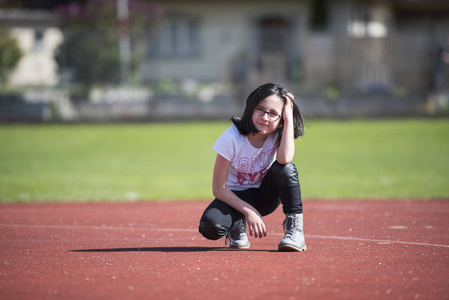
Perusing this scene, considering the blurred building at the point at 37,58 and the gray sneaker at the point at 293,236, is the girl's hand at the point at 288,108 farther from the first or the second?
the blurred building at the point at 37,58

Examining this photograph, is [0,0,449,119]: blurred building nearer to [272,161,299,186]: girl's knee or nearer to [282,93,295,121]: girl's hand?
[282,93,295,121]: girl's hand

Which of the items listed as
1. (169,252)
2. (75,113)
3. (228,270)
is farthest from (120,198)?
(75,113)

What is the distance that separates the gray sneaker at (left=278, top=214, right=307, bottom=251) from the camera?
5203mm

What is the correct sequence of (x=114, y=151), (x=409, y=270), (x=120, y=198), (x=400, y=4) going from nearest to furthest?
(x=409, y=270) < (x=120, y=198) < (x=114, y=151) < (x=400, y=4)

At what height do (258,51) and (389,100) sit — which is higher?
(258,51)

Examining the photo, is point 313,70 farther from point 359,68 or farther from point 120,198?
point 120,198

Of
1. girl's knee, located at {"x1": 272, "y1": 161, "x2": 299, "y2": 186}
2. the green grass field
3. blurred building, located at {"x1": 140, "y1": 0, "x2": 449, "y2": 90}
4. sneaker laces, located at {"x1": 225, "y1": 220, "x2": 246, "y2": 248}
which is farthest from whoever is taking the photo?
blurred building, located at {"x1": 140, "y1": 0, "x2": 449, "y2": 90}

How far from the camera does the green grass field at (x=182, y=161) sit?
11.2 m

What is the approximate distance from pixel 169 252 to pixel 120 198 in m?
5.20

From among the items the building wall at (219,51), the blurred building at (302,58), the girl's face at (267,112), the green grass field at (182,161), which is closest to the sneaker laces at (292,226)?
the girl's face at (267,112)

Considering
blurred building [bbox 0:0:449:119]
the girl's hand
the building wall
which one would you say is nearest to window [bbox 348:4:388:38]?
the building wall

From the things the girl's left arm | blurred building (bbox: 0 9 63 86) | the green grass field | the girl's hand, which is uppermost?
blurred building (bbox: 0 9 63 86)

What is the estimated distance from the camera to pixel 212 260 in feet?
16.3

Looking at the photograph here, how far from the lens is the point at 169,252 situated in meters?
5.37
